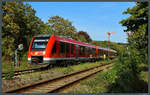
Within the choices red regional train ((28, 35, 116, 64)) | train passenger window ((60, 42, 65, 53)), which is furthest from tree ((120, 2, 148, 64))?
train passenger window ((60, 42, 65, 53))

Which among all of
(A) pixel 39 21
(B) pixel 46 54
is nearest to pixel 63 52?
(B) pixel 46 54

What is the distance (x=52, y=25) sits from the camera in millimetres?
26828

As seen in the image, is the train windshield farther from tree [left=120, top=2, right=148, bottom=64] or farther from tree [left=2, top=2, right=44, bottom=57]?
tree [left=2, top=2, right=44, bottom=57]

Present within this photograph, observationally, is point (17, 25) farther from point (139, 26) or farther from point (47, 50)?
point (139, 26)

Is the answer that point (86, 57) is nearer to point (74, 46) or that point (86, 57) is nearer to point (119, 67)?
point (74, 46)

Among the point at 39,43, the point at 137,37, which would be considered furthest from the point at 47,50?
the point at 137,37

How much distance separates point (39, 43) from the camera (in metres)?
15.1

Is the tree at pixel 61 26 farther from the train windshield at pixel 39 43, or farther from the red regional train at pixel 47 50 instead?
the train windshield at pixel 39 43

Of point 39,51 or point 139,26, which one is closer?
point 139,26

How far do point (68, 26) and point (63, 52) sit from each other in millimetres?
12379

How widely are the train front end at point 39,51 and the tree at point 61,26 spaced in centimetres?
1024

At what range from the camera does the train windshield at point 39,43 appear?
14833 millimetres

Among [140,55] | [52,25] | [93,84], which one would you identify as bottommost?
[93,84]

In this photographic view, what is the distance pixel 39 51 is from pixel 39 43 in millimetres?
752
